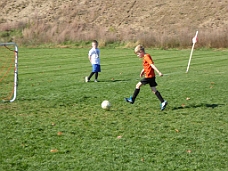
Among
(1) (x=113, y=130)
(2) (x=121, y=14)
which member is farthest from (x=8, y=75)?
(2) (x=121, y=14)

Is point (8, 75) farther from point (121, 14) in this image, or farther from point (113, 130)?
point (121, 14)

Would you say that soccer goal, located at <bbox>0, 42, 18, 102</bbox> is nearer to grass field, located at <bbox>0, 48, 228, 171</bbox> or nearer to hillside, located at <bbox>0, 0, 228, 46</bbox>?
grass field, located at <bbox>0, 48, 228, 171</bbox>

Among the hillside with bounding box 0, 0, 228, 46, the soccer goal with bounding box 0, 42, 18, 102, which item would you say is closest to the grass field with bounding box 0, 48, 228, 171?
the soccer goal with bounding box 0, 42, 18, 102

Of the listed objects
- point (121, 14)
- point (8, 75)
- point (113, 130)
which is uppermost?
point (113, 130)

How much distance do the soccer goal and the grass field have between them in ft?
1.28

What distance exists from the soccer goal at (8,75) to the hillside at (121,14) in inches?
767

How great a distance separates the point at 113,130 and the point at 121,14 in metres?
47.8

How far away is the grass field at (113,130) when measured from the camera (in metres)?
6.02

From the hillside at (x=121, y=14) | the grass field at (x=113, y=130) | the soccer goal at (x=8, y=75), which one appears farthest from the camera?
the hillside at (x=121, y=14)

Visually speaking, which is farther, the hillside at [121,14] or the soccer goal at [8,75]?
the hillside at [121,14]

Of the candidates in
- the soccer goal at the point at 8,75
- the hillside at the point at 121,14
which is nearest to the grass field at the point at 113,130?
the soccer goal at the point at 8,75

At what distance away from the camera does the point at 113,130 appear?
7.79m

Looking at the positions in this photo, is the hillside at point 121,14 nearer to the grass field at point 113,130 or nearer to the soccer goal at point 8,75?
the soccer goal at point 8,75

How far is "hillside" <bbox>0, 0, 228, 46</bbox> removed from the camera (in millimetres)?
47719
